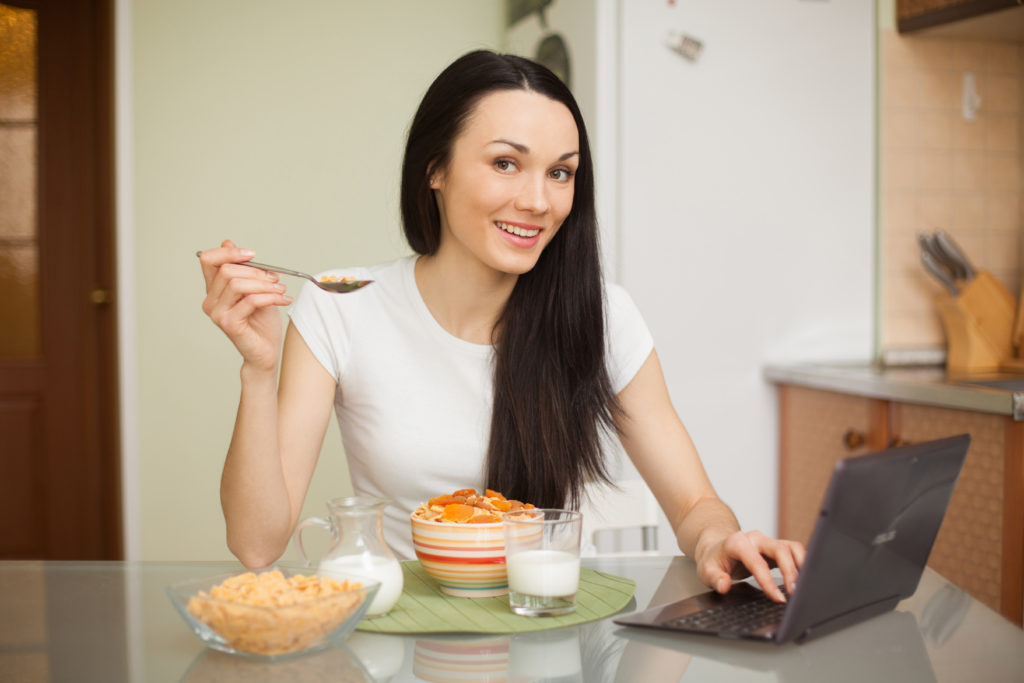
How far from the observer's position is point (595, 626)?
2.91 feet

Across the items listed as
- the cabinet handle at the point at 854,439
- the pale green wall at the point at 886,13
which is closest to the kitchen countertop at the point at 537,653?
the cabinet handle at the point at 854,439

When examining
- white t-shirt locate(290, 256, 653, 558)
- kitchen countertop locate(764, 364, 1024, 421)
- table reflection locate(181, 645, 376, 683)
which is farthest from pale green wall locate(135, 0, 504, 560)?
table reflection locate(181, 645, 376, 683)

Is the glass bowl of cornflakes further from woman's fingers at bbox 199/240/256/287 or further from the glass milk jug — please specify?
woman's fingers at bbox 199/240/256/287

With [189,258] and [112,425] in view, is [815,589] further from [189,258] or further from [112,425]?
[112,425]

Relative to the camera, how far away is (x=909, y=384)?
199 centimetres

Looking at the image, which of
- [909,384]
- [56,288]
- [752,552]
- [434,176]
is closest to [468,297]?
[434,176]

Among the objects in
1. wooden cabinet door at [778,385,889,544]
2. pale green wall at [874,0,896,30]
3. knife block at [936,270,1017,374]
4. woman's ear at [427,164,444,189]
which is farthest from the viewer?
pale green wall at [874,0,896,30]

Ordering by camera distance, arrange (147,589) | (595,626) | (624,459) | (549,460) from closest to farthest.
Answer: (595,626)
(147,589)
(549,460)
(624,459)

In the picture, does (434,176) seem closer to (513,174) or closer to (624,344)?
(513,174)

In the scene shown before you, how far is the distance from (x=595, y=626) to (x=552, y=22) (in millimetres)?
2084

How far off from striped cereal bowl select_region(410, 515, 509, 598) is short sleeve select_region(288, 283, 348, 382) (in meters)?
0.49

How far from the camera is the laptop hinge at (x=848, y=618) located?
840mm

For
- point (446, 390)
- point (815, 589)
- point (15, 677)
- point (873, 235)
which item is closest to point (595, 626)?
point (815, 589)

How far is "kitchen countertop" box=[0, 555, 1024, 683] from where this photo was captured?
768 millimetres
